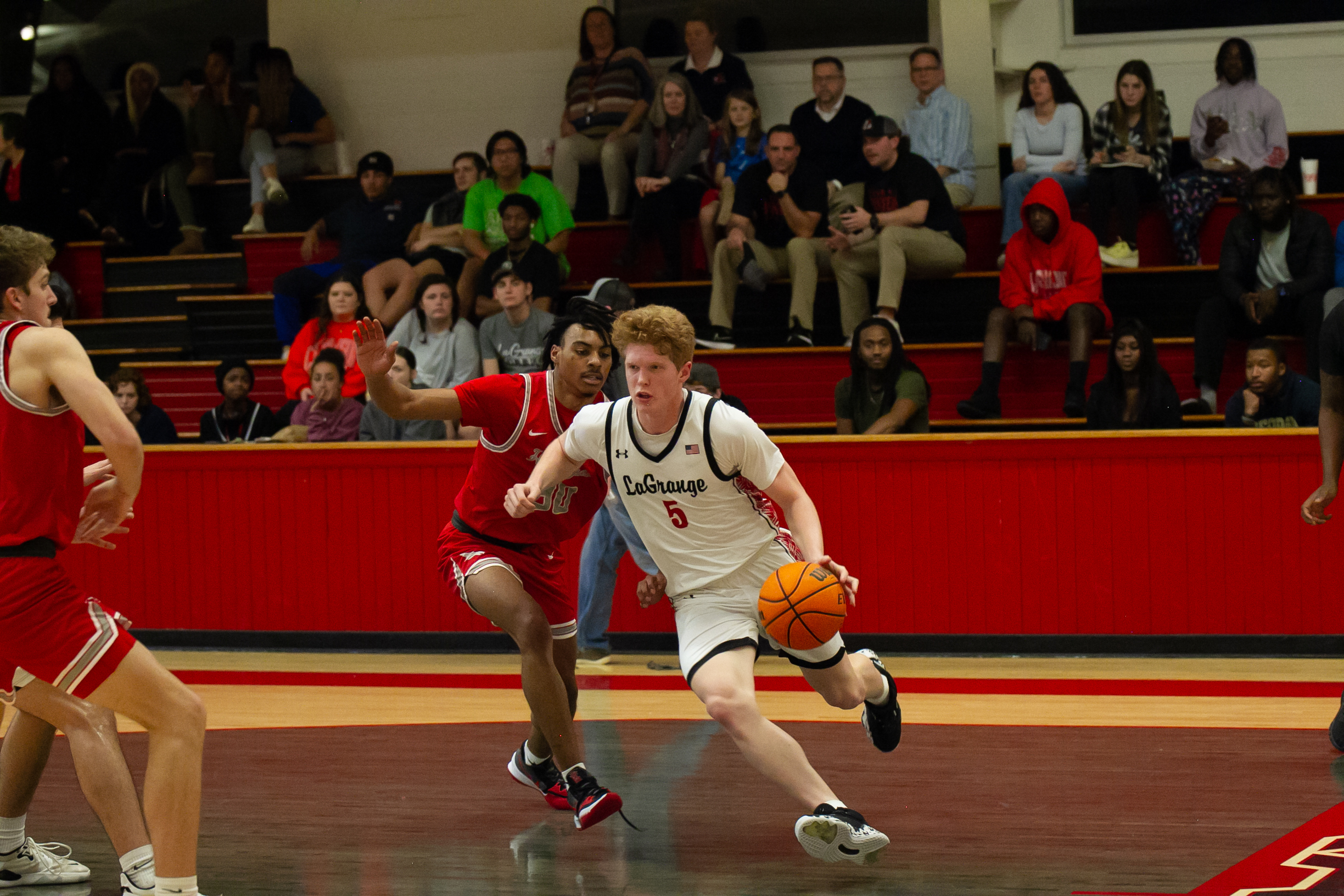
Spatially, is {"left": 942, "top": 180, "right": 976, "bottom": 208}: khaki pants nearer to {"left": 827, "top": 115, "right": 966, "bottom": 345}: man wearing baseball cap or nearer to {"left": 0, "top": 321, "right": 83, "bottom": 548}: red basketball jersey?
{"left": 827, "top": 115, "right": 966, "bottom": 345}: man wearing baseball cap

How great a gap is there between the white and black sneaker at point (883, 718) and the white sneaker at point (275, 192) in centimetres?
838

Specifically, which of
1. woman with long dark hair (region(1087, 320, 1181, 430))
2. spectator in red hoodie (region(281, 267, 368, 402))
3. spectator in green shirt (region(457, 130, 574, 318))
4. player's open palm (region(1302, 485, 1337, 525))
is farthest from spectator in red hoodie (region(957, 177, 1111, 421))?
spectator in red hoodie (region(281, 267, 368, 402))

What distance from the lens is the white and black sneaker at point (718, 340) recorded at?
923cm

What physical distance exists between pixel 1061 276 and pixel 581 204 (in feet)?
13.3

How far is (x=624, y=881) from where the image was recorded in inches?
150

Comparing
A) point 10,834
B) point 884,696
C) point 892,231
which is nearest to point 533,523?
point 884,696

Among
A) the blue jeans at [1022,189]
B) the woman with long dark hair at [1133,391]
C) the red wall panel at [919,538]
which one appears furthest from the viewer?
the blue jeans at [1022,189]

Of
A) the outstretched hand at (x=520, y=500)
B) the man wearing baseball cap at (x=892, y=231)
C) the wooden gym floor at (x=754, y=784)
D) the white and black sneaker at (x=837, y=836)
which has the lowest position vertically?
the wooden gym floor at (x=754, y=784)

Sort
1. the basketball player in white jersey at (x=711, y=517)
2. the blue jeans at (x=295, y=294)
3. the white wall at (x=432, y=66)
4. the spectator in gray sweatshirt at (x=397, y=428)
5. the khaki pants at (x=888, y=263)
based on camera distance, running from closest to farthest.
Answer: the basketball player in white jersey at (x=711, y=517) < the spectator in gray sweatshirt at (x=397, y=428) < the khaki pants at (x=888, y=263) < the blue jeans at (x=295, y=294) < the white wall at (x=432, y=66)

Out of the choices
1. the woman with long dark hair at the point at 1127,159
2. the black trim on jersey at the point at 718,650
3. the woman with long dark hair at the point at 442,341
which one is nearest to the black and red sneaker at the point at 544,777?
the black trim on jersey at the point at 718,650

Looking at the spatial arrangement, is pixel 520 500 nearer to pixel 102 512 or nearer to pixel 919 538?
pixel 102 512

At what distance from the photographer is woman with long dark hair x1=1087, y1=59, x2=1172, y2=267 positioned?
→ 932 cm

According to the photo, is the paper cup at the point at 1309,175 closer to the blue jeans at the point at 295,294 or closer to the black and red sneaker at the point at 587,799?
the blue jeans at the point at 295,294

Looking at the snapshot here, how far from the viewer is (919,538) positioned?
23.6 feet
